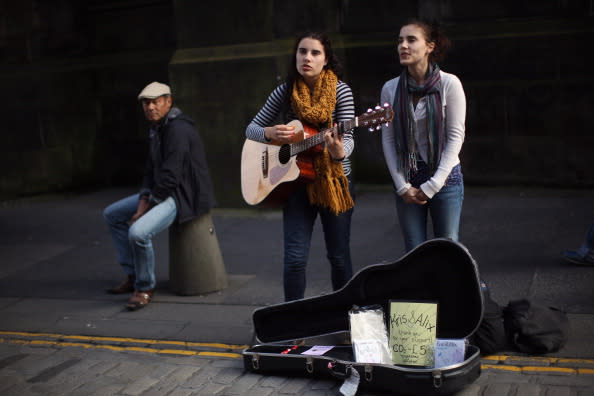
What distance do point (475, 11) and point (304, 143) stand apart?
5242mm

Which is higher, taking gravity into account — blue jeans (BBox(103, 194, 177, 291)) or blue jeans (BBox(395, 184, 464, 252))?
blue jeans (BBox(395, 184, 464, 252))

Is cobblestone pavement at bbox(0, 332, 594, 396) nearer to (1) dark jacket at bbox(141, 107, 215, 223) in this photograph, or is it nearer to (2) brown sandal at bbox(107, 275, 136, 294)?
(2) brown sandal at bbox(107, 275, 136, 294)

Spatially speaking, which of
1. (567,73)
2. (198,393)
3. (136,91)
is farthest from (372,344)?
(136,91)

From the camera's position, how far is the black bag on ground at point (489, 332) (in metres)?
4.75

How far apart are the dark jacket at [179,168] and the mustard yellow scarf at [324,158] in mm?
1568

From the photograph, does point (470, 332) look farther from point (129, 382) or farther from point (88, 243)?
point (88, 243)

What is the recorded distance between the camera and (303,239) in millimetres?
5074

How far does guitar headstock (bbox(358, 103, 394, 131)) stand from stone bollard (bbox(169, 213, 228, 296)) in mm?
2331

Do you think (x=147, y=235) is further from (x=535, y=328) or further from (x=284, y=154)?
(x=535, y=328)

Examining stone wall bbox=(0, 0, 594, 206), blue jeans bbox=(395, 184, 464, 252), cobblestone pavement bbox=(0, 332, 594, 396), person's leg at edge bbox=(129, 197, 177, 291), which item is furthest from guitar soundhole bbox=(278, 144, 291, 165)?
stone wall bbox=(0, 0, 594, 206)

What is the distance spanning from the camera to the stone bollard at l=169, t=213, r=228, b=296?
6.55 meters

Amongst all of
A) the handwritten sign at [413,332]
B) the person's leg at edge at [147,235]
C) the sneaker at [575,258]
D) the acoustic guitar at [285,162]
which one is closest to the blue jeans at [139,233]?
the person's leg at edge at [147,235]

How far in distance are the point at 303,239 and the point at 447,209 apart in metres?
0.90

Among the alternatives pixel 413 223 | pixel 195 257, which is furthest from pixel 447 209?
pixel 195 257
